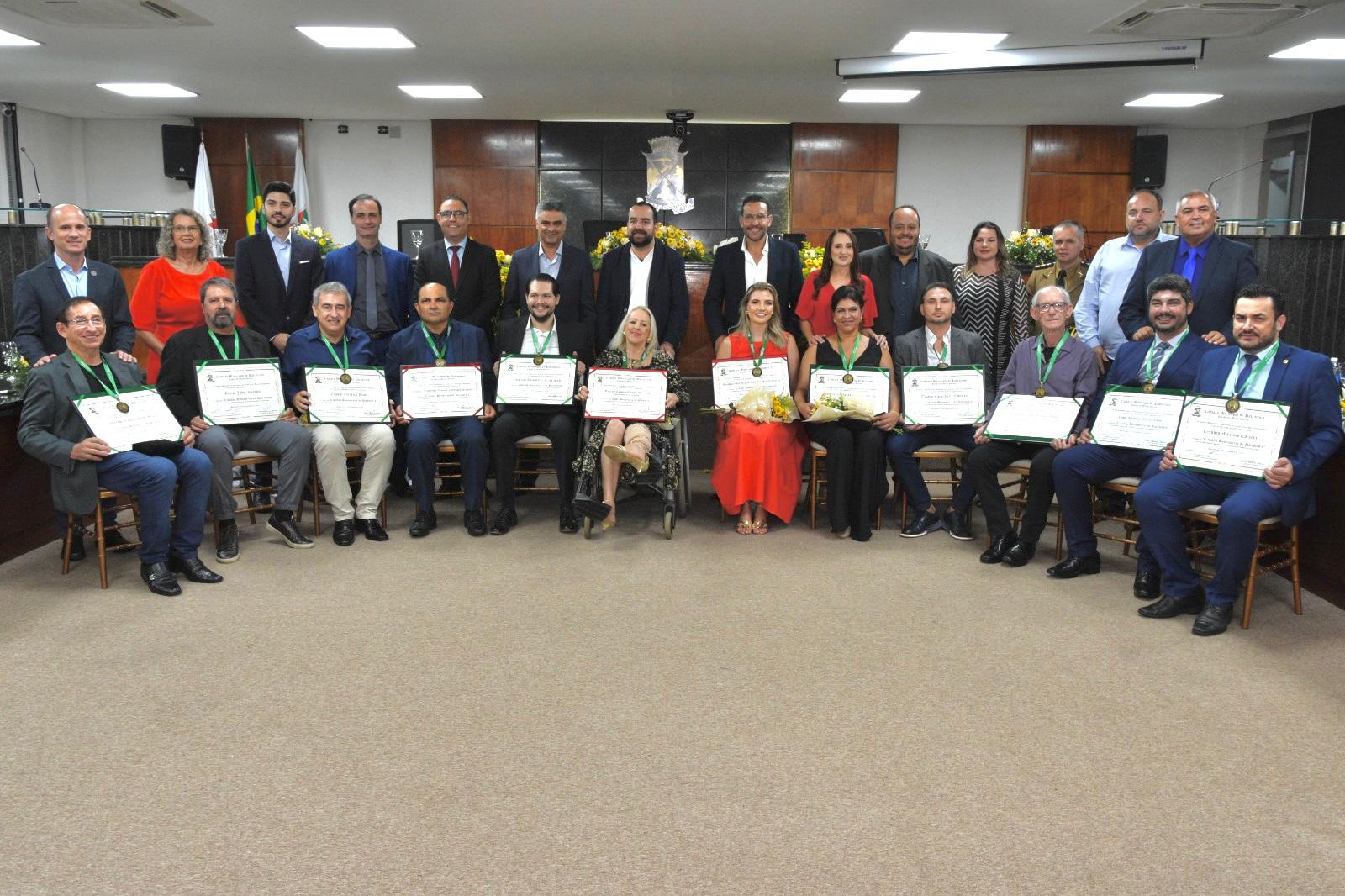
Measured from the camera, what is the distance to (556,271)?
590cm

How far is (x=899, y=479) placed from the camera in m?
5.50

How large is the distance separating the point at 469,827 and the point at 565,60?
800 centimetres

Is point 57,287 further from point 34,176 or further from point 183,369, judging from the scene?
point 34,176

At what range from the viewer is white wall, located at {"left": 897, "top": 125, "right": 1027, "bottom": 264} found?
42.5 feet

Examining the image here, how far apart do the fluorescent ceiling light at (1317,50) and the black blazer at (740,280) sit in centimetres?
539

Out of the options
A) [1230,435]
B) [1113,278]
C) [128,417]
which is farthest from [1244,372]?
[128,417]

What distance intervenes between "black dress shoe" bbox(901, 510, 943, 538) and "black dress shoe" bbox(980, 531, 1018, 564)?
1.56 feet

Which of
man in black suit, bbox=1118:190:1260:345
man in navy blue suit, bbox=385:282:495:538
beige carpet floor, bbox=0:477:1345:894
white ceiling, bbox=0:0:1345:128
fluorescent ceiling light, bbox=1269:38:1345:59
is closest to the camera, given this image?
beige carpet floor, bbox=0:477:1345:894

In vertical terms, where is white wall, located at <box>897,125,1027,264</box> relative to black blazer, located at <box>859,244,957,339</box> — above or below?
above

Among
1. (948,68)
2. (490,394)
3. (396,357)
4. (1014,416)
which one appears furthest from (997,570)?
(948,68)

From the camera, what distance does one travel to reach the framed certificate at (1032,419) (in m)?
4.88

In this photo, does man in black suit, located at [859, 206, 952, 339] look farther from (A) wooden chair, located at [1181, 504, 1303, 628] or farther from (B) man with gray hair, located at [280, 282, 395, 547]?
(B) man with gray hair, located at [280, 282, 395, 547]

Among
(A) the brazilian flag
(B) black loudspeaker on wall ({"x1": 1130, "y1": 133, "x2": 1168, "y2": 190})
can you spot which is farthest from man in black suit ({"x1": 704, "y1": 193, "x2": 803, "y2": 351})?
(B) black loudspeaker on wall ({"x1": 1130, "y1": 133, "x2": 1168, "y2": 190})

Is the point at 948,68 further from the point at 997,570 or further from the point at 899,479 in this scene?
the point at 997,570
